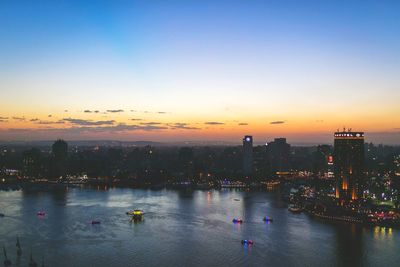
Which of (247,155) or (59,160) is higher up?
(247,155)

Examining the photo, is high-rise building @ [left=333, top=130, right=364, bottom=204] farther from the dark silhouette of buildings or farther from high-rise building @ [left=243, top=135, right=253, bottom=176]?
the dark silhouette of buildings

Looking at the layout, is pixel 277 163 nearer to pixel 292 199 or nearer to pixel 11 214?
pixel 292 199

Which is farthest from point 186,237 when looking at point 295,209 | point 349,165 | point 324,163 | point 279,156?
point 279,156

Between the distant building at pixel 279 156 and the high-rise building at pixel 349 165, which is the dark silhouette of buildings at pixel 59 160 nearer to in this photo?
the distant building at pixel 279 156

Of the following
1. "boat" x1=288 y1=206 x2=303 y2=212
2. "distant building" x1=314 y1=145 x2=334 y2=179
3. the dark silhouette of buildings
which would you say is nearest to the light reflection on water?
"boat" x1=288 y1=206 x2=303 y2=212

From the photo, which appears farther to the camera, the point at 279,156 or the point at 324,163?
the point at 279,156

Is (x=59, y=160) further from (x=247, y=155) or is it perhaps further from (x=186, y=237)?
(x=186, y=237)

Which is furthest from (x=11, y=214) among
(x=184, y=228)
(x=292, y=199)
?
(x=292, y=199)
